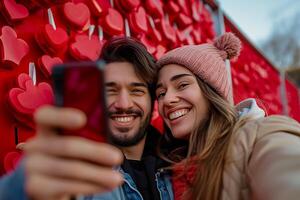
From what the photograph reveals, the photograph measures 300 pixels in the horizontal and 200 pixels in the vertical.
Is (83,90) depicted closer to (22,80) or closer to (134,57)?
(22,80)

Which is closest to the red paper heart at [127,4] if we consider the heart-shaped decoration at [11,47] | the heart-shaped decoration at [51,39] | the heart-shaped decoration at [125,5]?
the heart-shaped decoration at [125,5]

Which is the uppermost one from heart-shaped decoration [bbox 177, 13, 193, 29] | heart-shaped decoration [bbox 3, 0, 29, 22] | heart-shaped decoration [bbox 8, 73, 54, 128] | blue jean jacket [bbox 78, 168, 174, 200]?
heart-shaped decoration [bbox 3, 0, 29, 22]

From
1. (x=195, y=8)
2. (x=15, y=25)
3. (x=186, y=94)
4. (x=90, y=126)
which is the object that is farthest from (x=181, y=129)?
(x=195, y=8)

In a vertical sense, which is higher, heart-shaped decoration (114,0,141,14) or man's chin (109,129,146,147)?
heart-shaped decoration (114,0,141,14)

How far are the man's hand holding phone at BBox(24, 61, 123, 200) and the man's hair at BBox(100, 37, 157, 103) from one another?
1.08 meters

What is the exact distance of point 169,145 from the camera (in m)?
1.54

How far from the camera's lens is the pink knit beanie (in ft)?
4.61

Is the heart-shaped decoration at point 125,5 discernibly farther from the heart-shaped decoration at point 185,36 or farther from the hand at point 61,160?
the hand at point 61,160

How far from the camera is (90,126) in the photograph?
51cm

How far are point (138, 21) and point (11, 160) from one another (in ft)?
4.04

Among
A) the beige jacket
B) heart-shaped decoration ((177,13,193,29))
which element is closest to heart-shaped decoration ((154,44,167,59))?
heart-shaped decoration ((177,13,193,29))

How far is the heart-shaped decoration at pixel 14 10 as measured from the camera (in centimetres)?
130

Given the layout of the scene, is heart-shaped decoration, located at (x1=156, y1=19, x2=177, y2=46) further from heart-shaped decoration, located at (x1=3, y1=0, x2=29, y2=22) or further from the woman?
heart-shaped decoration, located at (x1=3, y1=0, x2=29, y2=22)

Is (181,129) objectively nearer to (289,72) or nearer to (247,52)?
(247,52)
